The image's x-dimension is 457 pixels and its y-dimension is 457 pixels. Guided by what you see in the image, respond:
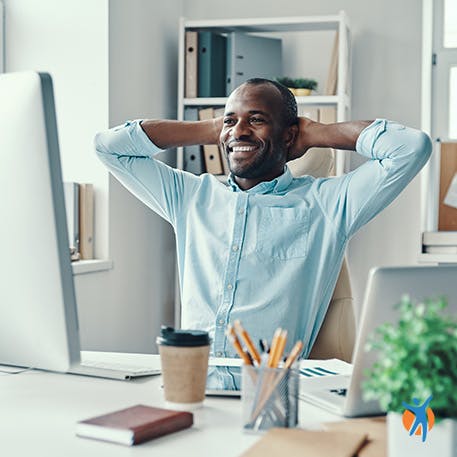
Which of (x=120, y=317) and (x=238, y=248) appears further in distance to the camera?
(x=120, y=317)

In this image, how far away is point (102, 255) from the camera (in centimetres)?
328

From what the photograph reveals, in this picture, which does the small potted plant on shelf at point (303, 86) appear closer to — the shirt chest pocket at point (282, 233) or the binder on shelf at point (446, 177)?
the binder on shelf at point (446, 177)

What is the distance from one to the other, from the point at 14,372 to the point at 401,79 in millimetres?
2721

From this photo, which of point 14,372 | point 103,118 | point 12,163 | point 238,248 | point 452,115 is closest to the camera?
point 12,163

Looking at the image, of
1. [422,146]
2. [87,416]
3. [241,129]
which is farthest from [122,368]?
[422,146]

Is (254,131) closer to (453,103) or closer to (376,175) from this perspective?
(376,175)

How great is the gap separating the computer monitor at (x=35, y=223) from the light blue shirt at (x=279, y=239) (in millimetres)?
833

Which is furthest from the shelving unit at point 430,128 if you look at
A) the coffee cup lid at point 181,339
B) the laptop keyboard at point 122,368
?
the coffee cup lid at point 181,339

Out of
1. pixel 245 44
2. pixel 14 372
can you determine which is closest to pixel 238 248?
pixel 14 372

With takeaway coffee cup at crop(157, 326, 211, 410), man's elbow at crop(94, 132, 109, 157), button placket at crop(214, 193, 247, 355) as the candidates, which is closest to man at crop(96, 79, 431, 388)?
button placket at crop(214, 193, 247, 355)

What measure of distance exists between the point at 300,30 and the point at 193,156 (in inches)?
29.6

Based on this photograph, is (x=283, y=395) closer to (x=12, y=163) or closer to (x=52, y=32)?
(x=12, y=163)

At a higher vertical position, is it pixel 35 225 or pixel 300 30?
pixel 300 30

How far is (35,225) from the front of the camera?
3.80 ft
